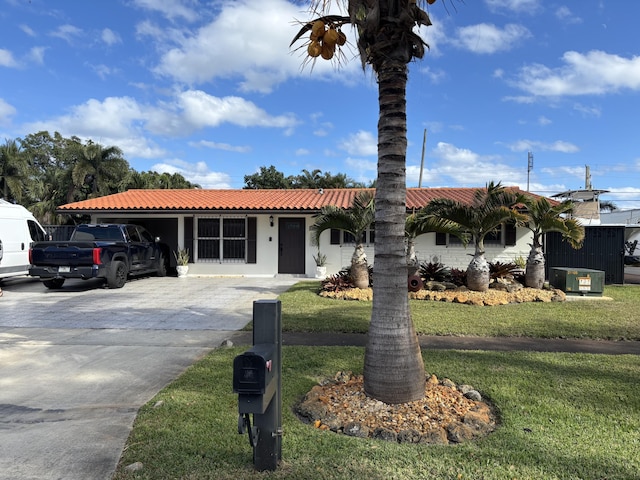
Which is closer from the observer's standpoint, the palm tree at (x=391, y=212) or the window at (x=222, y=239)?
the palm tree at (x=391, y=212)

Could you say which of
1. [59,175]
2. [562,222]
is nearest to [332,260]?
[562,222]

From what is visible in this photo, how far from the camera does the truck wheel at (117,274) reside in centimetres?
1228

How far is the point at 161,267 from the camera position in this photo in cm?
1575

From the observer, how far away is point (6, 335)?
7027 millimetres

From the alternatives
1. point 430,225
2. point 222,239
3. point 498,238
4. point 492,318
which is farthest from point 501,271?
point 222,239

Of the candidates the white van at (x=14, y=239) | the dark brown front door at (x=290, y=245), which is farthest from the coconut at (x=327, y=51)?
the dark brown front door at (x=290, y=245)

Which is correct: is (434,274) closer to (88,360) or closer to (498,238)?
(498,238)

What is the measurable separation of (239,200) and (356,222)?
723cm

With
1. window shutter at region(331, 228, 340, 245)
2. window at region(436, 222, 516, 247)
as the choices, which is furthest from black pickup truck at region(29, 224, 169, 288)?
window at region(436, 222, 516, 247)

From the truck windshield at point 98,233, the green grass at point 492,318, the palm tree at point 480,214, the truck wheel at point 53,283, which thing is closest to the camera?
the green grass at point 492,318

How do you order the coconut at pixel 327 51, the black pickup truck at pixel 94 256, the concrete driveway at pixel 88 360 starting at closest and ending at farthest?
the concrete driveway at pixel 88 360, the coconut at pixel 327 51, the black pickup truck at pixel 94 256

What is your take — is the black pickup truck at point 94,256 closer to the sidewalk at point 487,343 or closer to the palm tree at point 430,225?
the sidewalk at point 487,343

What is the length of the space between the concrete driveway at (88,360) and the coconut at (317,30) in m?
3.86

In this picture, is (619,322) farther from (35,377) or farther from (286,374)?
(35,377)
